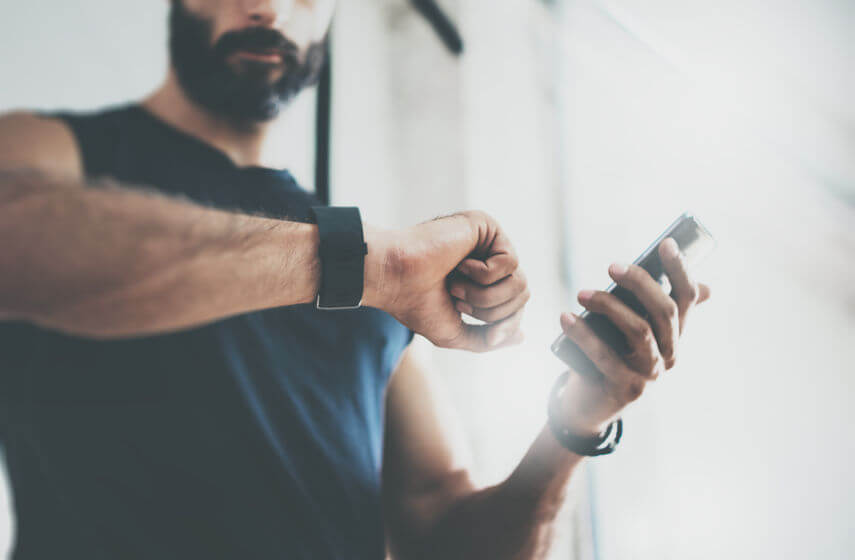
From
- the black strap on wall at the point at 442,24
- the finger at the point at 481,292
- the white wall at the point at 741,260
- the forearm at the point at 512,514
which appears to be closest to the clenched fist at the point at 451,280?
the finger at the point at 481,292

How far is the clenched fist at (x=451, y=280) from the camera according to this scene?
1.52 ft

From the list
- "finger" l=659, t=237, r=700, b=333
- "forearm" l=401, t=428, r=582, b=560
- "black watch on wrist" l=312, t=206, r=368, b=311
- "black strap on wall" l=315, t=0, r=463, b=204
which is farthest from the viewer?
"black strap on wall" l=315, t=0, r=463, b=204

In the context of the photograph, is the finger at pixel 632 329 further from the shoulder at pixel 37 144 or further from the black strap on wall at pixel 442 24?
the black strap on wall at pixel 442 24

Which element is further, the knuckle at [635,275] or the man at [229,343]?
the knuckle at [635,275]

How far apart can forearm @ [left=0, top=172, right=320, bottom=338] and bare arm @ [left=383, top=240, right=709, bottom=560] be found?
37cm

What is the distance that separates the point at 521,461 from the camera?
70cm

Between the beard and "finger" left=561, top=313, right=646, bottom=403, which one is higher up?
the beard

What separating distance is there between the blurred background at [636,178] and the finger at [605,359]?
0.30 meters

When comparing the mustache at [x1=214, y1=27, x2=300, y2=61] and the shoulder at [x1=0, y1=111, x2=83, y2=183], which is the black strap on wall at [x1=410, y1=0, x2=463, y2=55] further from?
the shoulder at [x1=0, y1=111, x2=83, y2=183]

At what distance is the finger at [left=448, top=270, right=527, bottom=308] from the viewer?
1.74 feet

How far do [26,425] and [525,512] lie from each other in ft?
2.11

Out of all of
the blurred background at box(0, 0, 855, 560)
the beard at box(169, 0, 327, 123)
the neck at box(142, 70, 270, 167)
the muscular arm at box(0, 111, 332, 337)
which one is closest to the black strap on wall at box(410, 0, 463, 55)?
the blurred background at box(0, 0, 855, 560)

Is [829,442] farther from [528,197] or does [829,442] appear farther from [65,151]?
[65,151]

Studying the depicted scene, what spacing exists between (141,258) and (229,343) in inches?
12.8
